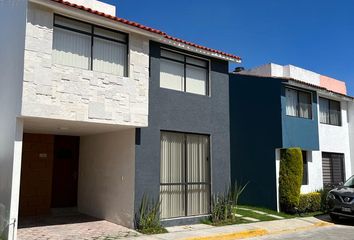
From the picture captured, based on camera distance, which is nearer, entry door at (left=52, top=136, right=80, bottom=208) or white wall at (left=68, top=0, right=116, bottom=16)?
white wall at (left=68, top=0, right=116, bottom=16)

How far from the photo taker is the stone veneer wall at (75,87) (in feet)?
29.7

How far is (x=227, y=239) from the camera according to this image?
1050 cm

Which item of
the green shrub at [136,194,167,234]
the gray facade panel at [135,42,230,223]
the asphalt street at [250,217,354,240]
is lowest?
the asphalt street at [250,217,354,240]

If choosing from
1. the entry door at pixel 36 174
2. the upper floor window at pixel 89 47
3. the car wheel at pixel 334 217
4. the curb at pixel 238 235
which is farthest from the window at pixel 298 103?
the entry door at pixel 36 174

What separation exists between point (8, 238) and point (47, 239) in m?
0.94

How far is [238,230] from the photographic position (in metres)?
11.4

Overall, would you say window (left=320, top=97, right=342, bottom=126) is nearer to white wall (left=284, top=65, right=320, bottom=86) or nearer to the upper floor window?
white wall (left=284, top=65, right=320, bottom=86)

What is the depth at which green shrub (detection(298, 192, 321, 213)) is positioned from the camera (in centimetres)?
1529

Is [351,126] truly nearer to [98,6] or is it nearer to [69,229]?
[98,6]

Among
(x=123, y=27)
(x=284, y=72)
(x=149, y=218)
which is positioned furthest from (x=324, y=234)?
(x=284, y=72)

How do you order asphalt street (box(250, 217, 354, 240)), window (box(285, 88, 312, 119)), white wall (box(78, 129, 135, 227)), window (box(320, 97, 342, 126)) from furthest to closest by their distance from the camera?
window (box(320, 97, 342, 126)) → window (box(285, 88, 312, 119)) → white wall (box(78, 129, 135, 227)) → asphalt street (box(250, 217, 354, 240))

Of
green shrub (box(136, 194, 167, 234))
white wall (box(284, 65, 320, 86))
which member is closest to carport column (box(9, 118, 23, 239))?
green shrub (box(136, 194, 167, 234))

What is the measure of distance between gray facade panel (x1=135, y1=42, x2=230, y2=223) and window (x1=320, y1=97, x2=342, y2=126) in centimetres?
750

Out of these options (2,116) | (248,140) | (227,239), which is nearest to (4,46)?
(2,116)
